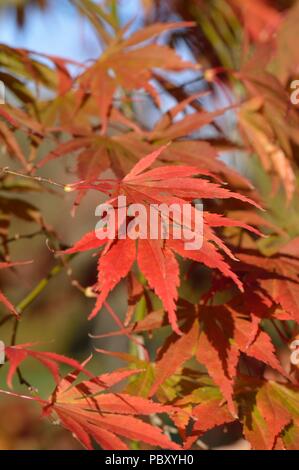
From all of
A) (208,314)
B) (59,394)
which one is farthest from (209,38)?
(59,394)

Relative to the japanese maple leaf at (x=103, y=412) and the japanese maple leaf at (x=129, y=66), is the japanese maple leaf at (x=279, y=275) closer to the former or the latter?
the japanese maple leaf at (x=103, y=412)

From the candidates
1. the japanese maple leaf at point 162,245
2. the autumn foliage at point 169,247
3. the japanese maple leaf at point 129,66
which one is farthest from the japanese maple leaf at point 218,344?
the japanese maple leaf at point 129,66

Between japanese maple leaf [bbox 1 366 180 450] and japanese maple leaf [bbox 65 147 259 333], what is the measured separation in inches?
4.1

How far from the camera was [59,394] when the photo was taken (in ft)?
2.05

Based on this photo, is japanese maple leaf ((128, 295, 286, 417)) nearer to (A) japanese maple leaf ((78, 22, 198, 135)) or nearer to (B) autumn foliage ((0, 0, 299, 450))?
(B) autumn foliage ((0, 0, 299, 450))

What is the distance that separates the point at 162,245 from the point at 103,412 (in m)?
0.18

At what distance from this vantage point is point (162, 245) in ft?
1.75

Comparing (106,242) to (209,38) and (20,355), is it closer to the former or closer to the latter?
(20,355)

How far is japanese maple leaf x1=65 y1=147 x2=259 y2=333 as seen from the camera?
1.70 ft

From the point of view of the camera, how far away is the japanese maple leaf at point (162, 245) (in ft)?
1.70

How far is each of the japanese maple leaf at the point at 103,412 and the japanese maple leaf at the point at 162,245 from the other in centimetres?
10

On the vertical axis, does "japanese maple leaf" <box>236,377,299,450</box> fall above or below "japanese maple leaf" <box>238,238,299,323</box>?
below

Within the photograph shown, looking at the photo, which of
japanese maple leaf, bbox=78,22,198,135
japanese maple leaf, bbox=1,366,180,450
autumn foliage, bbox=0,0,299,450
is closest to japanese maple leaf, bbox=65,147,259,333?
autumn foliage, bbox=0,0,299,450
